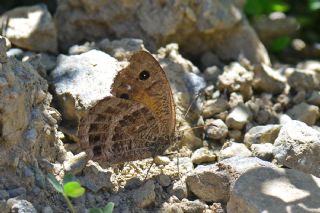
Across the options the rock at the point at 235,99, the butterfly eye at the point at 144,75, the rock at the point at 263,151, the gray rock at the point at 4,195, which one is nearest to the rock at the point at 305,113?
the rock at the point at 235,99

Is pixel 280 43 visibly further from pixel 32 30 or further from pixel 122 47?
pixel 32 30

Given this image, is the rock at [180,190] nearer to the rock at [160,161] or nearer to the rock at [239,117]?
the rock at [160,161]

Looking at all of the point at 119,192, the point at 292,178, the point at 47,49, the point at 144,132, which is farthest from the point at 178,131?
the point at 47,49

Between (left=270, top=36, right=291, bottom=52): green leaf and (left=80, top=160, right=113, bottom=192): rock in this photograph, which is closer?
(left=80, top=160, right=113, bottom=192): rock

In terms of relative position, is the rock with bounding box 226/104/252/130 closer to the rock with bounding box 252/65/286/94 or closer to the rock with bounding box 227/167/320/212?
the rock with bounding box 252/65/286/94

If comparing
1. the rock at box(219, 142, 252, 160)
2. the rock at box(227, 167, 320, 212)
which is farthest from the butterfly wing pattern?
the rock at box(227, 167, 320, 212)

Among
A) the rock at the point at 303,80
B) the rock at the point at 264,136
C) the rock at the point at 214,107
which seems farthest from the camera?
the rock at the point at 303,80

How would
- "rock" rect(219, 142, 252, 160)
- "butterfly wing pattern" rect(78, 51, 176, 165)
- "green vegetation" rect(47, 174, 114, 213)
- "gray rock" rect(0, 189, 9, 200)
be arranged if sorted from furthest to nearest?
"rock" rect(219, 142, 252, 160), "butterfly wing pattern" rect(78, 51, 176, 165), "gray rock" rect(0, 189, 9, 200), "green vegetation" rect(47, 174, 114, 213)
